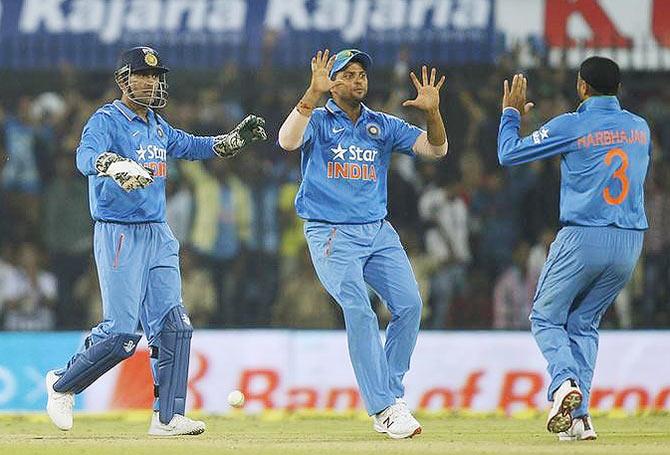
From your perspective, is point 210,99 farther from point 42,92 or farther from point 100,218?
point 100,218

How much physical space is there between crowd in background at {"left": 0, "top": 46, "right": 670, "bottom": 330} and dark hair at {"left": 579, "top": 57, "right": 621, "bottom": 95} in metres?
5.59

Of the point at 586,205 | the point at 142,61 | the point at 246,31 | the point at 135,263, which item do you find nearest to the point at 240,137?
the point at 142,61

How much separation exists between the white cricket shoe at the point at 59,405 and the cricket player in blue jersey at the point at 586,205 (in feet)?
8.96

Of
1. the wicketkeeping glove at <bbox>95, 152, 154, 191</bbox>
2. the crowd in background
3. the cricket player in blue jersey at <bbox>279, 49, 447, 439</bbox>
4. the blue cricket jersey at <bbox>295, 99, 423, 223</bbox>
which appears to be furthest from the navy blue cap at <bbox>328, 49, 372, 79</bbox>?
the crowd in background

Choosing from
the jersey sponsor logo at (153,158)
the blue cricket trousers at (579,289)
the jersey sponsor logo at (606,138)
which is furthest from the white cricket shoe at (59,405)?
the jersey sponsor logo at (606,138)

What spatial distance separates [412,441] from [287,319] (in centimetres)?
604

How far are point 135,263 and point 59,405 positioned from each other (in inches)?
38.2

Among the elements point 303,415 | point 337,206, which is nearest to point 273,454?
point 337,206

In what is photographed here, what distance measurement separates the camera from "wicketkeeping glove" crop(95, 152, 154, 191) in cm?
904

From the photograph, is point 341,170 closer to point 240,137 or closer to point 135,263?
point 240,137

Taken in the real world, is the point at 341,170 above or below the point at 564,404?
above

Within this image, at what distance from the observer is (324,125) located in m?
9.81

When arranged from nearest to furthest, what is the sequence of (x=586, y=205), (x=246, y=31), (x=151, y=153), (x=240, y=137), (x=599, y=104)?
(x=586, y=205)
(x=599, y=104)
(x=151, y=153)
(x=240, y=137)
(x=246, y=31)

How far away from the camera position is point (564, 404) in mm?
9016
